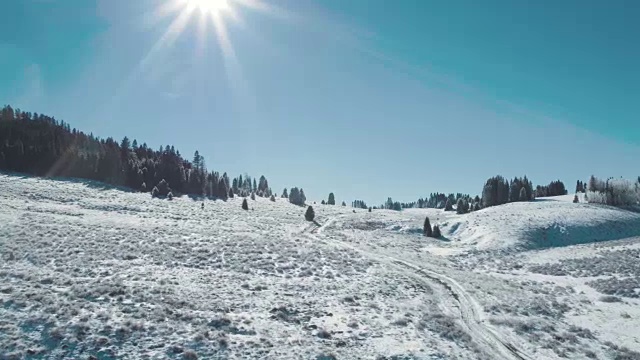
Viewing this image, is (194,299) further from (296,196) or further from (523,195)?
(296,196)

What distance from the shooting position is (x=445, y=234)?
61.7m

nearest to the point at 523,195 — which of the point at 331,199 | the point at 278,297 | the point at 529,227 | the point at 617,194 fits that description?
the point at 617,194

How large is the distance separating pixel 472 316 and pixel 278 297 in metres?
10.2

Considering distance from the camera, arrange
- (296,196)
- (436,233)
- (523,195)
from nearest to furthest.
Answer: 1. (436,233)
2. (523,195)
3. (296,196)

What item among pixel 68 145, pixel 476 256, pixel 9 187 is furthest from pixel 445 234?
pixel 68 145

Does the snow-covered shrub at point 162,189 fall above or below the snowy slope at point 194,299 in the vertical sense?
above

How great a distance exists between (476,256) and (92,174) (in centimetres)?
7707

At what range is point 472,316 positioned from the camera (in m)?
20.9

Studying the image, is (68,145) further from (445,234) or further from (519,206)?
(519,206)

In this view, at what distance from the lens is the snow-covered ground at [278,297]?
14953 millimetres

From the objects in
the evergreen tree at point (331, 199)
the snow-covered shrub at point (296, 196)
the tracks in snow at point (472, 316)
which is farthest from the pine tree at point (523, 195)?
the evergreen tree at point (331, 199)

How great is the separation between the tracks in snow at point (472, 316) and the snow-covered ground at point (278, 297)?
99 mm

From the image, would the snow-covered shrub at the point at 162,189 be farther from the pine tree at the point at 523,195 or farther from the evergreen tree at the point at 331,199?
the pine tree at the point at 523,195

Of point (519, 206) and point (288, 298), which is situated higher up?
point (519, 206)
